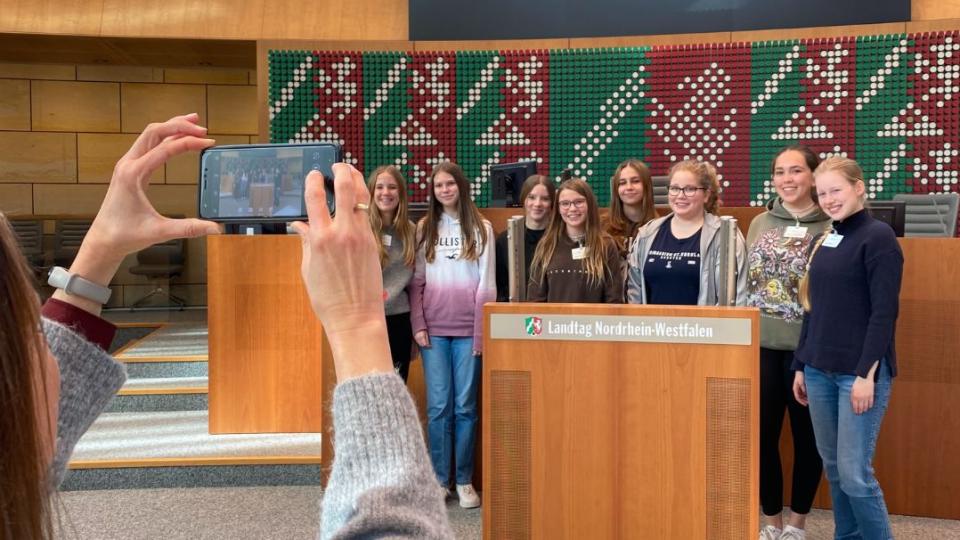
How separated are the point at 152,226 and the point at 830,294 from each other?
90.4 inches

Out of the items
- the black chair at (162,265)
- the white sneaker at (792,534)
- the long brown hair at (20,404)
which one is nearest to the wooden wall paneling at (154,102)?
the black chair at (162,265)

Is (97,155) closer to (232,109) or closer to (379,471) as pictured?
(232,109)

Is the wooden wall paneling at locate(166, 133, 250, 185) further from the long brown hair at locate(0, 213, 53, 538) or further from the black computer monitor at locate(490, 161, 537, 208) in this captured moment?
the long brown hair at locate(0, 213, 53, 538)

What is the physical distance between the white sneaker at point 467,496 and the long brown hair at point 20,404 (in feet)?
10.3

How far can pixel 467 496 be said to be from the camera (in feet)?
11.7

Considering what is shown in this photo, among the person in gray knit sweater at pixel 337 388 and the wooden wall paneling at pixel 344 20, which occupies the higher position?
the wooden wall paneling at pixel 344 20

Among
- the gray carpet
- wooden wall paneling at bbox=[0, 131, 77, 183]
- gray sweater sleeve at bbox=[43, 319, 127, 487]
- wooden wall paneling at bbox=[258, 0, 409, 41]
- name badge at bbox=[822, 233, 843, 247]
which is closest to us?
gray sweater sleeve at bbox=[43, 319, 127, 487]

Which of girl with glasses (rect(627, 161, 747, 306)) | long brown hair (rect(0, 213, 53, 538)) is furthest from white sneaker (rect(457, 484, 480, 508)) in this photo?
long brown hair (rect(0, 213, 53, 538))

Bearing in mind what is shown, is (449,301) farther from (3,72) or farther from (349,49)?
(3,72)

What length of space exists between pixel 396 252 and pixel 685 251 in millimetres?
1270

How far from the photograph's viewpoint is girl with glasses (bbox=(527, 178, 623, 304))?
131 inches

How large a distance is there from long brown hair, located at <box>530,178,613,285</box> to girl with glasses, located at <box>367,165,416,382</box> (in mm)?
568

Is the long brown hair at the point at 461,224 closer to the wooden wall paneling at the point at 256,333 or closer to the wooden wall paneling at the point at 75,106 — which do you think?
the wooden wall paneling at the point at 256,333

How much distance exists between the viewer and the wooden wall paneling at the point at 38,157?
7.68 meters
